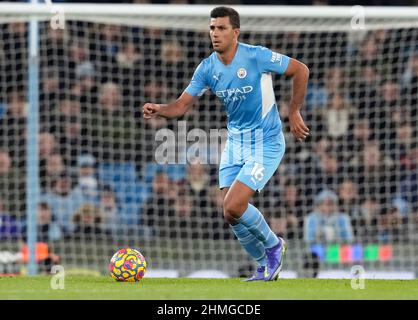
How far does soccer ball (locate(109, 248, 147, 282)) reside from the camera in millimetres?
8336

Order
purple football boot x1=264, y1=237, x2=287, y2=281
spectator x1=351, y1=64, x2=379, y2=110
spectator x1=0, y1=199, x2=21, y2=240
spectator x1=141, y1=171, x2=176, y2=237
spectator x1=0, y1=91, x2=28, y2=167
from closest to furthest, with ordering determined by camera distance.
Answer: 1. purple football boot x1=264, y1=237, x2=287, y2=281
2. spectator x1=0, y1=199, x2=21, y2=240
3. spectator x1=141, y1=171, x2=176, y2=237
4. spectator x1=0, y1=91, x2=28, y2=167
5. spectator x1=351, y1=64, x2=379, y2=110

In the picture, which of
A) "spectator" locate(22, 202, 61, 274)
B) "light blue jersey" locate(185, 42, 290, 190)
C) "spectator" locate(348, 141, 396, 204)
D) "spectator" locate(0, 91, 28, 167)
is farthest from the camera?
"spectator" locate(0, 91, 28, 167)

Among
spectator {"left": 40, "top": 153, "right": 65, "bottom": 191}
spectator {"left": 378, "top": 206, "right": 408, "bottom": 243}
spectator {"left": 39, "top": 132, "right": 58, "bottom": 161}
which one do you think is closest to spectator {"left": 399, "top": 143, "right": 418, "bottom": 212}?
spectator {"left": 378, "top": 206, "right": 408, "bottom": 243}

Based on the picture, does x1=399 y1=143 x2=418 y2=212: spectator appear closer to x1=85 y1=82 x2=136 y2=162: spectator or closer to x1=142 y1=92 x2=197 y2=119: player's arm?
x1=85 y1=82 x2=136 y2=162: spectator

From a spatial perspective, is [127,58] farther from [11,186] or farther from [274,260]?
[274,260]

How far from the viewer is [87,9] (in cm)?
1037

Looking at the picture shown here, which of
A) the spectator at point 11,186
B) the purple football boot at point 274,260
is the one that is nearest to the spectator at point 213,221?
the spectator at point 11,186

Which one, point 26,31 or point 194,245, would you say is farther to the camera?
point 26,31

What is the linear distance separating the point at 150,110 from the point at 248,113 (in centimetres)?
81

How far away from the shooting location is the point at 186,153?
41.8ft

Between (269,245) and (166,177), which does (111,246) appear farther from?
(269,245)

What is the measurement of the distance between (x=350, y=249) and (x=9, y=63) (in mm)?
5221

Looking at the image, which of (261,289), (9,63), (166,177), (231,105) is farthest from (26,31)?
(261,289)

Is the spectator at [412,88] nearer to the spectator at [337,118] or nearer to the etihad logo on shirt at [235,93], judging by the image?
the spectator at [337,118]
